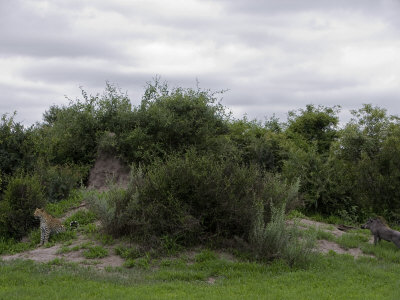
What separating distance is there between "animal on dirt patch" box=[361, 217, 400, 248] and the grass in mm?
1598

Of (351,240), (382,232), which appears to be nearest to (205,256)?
(351,240)

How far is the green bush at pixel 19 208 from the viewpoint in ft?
47.0

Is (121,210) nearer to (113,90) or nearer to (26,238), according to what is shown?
(26,238)

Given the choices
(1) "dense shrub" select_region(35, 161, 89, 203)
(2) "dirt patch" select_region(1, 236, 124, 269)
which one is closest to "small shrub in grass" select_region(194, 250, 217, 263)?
(2) "dirt patch" select_region(1, 236, 124, 269)

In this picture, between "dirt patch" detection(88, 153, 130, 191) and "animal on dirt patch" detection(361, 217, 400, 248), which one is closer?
"animal on dirt patch" detection(361, 217, 400, 248)

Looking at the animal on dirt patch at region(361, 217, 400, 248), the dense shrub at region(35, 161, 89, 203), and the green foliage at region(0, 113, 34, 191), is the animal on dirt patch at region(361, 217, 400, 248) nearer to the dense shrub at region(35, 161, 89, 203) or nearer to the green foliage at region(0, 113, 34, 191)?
the dense shrub at region(35, 161, 89, 203)

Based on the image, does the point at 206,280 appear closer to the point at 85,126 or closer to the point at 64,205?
the point at 64,205

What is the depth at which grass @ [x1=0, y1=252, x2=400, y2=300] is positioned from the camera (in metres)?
8.91

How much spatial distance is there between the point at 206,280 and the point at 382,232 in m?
6.48

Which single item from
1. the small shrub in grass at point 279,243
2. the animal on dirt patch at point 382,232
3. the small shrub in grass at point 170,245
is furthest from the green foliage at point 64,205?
the animal on dirt patch at point 382,232

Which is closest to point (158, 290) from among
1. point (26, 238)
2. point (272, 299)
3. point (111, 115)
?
point (272, 299)

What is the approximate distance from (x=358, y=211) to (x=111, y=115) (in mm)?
12326

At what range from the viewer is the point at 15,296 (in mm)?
8594

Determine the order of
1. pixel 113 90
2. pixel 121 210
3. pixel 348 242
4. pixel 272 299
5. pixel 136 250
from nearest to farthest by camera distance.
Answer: pixel 272 299
pixel 136 250
pixel 121 210
pixel 348 242
pixel 113 90
